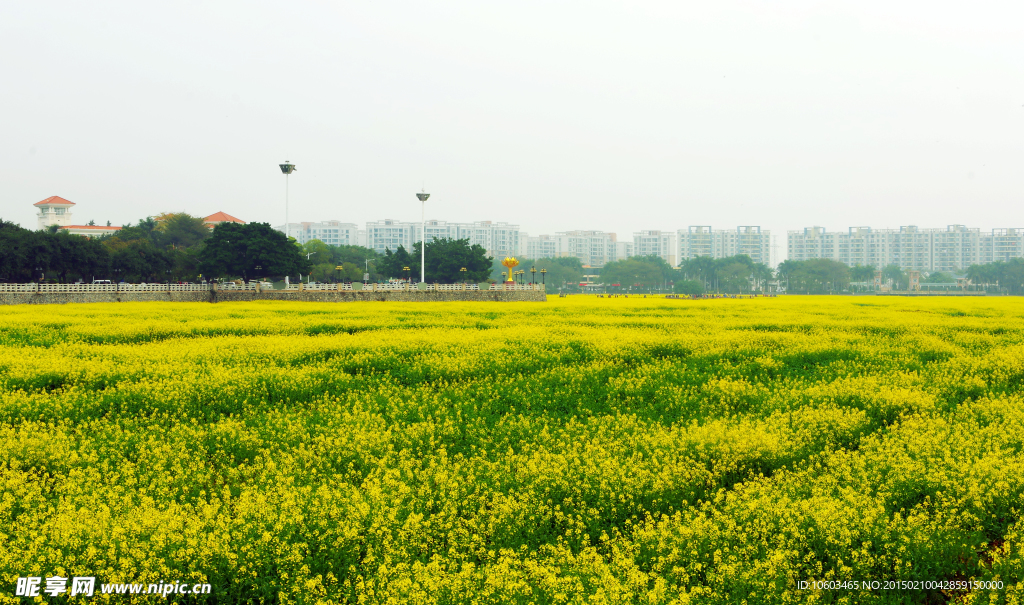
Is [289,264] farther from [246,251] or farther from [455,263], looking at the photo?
[455,263]

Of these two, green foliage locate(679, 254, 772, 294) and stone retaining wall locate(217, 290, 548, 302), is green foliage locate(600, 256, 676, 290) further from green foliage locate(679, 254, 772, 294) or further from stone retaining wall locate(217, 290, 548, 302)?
stone retaining wall locate(217, 290, 548, 302)

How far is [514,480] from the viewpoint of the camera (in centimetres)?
561

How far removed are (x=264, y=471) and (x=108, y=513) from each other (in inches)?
56.7

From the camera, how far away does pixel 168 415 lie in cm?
806

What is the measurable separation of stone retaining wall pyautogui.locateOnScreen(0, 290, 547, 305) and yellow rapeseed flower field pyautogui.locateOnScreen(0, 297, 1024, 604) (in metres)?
40.8

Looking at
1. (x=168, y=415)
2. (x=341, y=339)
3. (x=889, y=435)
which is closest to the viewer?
(x=889, y=435)

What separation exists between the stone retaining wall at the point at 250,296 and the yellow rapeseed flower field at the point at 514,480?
40778mm

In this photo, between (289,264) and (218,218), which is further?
(218,218)

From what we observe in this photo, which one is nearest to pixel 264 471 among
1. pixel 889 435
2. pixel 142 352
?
pixel 889 435

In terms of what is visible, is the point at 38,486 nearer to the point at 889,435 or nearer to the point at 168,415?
the point at 168,415

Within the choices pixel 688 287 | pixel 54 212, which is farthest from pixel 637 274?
pixel 54 212

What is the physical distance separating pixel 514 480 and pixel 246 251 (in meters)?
64.5

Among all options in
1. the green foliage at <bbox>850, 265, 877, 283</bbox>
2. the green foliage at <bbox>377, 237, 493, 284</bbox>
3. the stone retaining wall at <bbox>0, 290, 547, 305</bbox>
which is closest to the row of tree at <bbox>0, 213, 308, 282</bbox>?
the stone retaining wall at <bbox>0, 290, 547, 305</bbox>

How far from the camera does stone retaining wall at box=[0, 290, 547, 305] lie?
43925 millimetres
